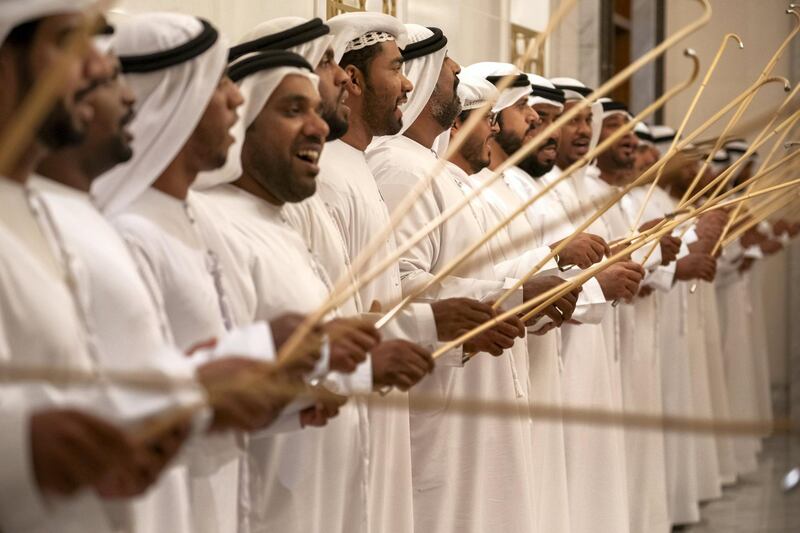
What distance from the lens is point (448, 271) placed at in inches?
109

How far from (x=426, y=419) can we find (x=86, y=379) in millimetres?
2284

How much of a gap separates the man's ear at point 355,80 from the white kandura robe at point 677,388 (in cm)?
300

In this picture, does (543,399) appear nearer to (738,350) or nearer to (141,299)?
(141,299)

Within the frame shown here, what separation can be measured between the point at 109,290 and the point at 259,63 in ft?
3.18

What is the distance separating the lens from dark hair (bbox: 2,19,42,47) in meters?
2.13

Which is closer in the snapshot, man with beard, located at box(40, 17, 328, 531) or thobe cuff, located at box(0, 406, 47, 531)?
thobe cuff, located at box(0, 406, 47, 531)

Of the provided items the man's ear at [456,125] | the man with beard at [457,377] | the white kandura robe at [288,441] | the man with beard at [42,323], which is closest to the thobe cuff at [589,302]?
the man with beard at [457,377]

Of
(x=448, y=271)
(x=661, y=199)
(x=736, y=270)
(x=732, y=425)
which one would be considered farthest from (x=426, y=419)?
(x=736, y=270)

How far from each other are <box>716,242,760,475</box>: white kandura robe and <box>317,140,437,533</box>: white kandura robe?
183 inches

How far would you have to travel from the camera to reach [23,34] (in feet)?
7.00

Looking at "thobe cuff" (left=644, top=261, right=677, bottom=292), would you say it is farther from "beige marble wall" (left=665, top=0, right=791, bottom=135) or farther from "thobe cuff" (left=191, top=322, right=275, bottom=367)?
"beige marble wall" (left=665, top=0, right=791, bottom=135)

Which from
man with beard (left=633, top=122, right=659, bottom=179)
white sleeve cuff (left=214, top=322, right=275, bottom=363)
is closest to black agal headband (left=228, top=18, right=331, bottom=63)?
white sleeve cuff (left=214, top=322, right=275, bottom=363)

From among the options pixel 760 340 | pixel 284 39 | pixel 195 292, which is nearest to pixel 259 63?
pixel 284 39

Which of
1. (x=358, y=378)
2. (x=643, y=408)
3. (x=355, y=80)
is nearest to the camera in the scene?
(x=358, y=378)
